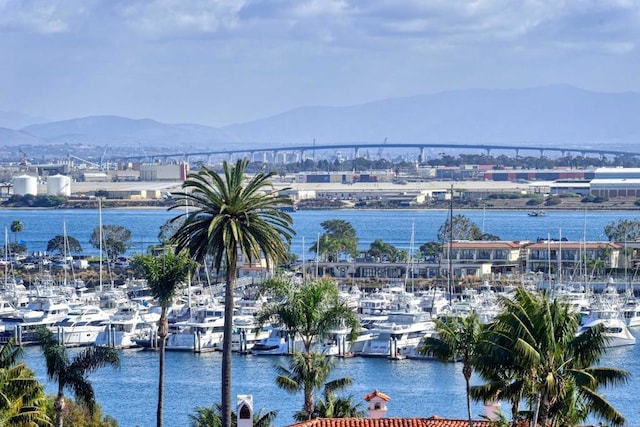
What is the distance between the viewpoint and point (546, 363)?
16094 mm

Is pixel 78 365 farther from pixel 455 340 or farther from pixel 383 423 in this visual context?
pixel 455 340

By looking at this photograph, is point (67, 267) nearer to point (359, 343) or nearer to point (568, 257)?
point (568, 257)

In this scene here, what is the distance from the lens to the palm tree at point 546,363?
16.0 m

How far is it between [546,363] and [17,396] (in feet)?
20.5

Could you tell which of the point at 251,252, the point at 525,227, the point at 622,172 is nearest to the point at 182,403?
the point at 251,252

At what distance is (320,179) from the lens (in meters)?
193

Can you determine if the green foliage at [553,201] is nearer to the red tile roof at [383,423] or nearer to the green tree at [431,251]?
the green tree at [431,251]

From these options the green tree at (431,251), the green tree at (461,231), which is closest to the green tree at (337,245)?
the green tree at (431,251)

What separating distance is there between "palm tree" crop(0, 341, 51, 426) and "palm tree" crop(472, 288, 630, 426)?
5.31 m

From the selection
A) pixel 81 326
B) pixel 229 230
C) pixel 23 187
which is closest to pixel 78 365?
pixel 229 230

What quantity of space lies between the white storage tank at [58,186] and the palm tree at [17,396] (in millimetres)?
153695

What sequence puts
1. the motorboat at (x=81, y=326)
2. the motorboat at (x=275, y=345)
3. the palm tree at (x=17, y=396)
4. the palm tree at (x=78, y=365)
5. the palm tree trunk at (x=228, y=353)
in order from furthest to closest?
1. the motorboat at (x=81, y=326)
2. the motorboat at (x=275, y=345)
3. the palm tree at (x=78, y=365)
4. the palm tree trunk at (x=228, y=353)
5. the palm tree at (x=17, y=396)

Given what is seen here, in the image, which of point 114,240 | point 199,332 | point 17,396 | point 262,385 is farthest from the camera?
point 114,240

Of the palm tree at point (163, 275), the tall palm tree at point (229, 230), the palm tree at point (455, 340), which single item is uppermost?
the tall palm tree at point (229, 230)
